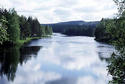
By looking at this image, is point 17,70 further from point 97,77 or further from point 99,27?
point 99,27

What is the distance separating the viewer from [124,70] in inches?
300

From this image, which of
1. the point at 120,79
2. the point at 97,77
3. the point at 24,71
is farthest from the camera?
the point at 24,71

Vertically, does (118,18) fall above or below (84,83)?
above

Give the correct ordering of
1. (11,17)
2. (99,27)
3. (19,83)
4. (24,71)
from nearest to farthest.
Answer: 1. (19,83)
2. (24,71)
3. (11,17)
4. (99,27)

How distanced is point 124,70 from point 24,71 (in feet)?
75.6

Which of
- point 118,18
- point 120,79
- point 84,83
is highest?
point 118,18

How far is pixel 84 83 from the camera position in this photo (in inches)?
945

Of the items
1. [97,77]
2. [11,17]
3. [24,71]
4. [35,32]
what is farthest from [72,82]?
[35,32]

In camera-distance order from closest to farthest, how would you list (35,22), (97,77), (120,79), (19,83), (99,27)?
1. (120,79)
2. (19,83)
3. (97,77)
4. (99,27)
5. (35,22)

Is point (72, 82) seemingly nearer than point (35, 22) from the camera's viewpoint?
Yes

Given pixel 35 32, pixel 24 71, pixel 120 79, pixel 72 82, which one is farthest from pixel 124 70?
pixel 35 32

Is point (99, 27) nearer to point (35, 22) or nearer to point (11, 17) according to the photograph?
point (35, 22)

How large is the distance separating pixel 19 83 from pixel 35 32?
94465mm

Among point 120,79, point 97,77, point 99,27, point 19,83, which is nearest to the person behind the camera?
point 120,79
